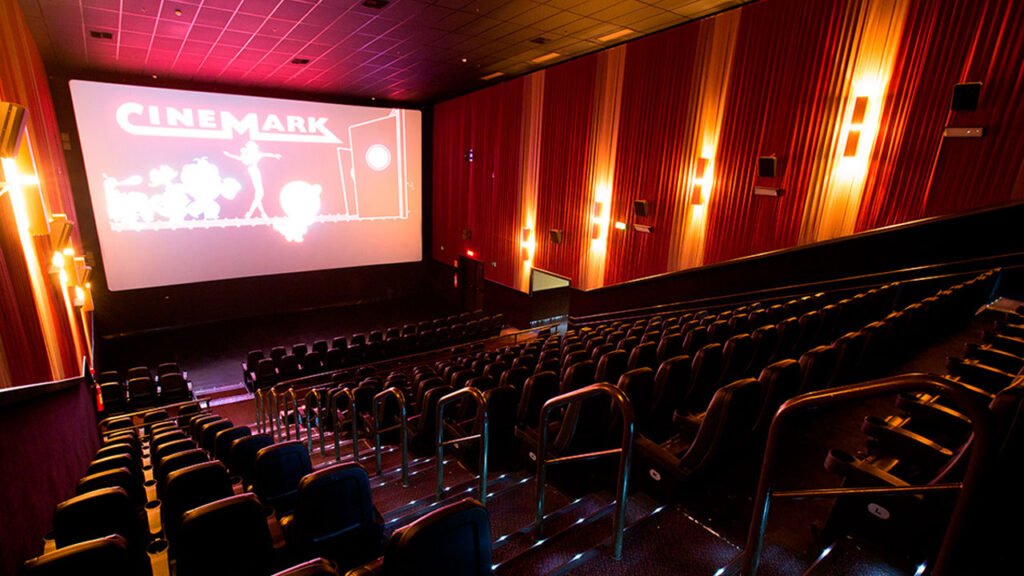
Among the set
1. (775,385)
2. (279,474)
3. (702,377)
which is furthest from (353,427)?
(775,385)

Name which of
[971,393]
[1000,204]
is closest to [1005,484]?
[971,393]

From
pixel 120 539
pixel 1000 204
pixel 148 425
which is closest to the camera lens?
pixel 120 539

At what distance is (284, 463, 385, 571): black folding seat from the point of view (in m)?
2.14

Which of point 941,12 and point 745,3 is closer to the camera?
point 941,12

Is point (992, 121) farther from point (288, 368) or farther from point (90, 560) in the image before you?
point (288, 368)

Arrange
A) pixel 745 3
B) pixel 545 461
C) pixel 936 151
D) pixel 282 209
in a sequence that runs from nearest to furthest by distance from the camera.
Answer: pixel 545 461 < pixel 936 151 < pixel 745 3 < pixel 282 209

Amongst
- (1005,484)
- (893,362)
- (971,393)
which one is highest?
(971,393)

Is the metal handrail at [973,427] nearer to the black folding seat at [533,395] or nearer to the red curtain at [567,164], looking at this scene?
the black folding seat at [533,395]

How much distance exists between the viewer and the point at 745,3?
6836 mm

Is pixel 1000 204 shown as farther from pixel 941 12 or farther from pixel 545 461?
pixel 545 461

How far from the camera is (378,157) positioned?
13742mm

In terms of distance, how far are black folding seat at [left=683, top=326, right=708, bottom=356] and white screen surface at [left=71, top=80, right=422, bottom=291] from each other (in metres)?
11.1

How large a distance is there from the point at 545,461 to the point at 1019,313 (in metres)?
4.93

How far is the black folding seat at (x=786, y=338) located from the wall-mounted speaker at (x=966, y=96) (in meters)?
3.13
